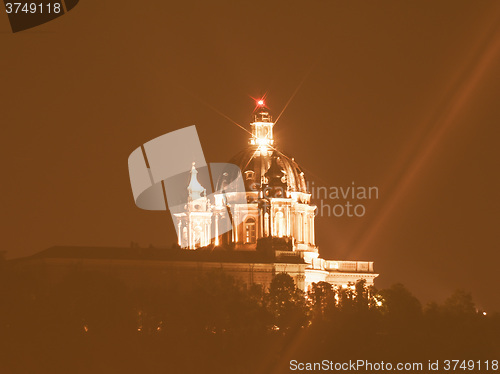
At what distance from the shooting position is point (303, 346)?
13200 centimetres

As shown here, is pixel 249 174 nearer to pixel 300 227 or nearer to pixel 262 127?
pixel 262 127

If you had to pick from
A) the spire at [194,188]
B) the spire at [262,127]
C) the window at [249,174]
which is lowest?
the spire at [194,188]

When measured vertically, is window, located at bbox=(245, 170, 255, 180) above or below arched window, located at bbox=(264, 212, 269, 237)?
above

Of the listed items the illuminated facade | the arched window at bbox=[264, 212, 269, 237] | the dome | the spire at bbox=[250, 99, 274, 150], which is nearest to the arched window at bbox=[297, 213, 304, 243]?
the illuminated facade

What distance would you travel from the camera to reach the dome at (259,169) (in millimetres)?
166250

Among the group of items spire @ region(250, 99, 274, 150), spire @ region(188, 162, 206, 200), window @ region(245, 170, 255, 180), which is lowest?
spire @ region(188, 162, 206, 200)

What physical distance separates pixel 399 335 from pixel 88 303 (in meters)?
19.8

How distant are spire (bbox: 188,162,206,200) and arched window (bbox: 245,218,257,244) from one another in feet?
14.9

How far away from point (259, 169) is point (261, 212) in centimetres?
427

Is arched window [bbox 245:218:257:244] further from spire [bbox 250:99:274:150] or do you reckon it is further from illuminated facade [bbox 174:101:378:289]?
spire [bbox 250:99:274:150]

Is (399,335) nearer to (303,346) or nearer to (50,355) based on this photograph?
(303,346)

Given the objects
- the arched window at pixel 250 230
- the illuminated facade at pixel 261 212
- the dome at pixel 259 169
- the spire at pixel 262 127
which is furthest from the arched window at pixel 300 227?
the spire at pixel 262 127

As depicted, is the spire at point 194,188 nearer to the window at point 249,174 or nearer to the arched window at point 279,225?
the window at point 249,174

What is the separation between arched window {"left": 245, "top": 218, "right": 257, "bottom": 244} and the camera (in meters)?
166
